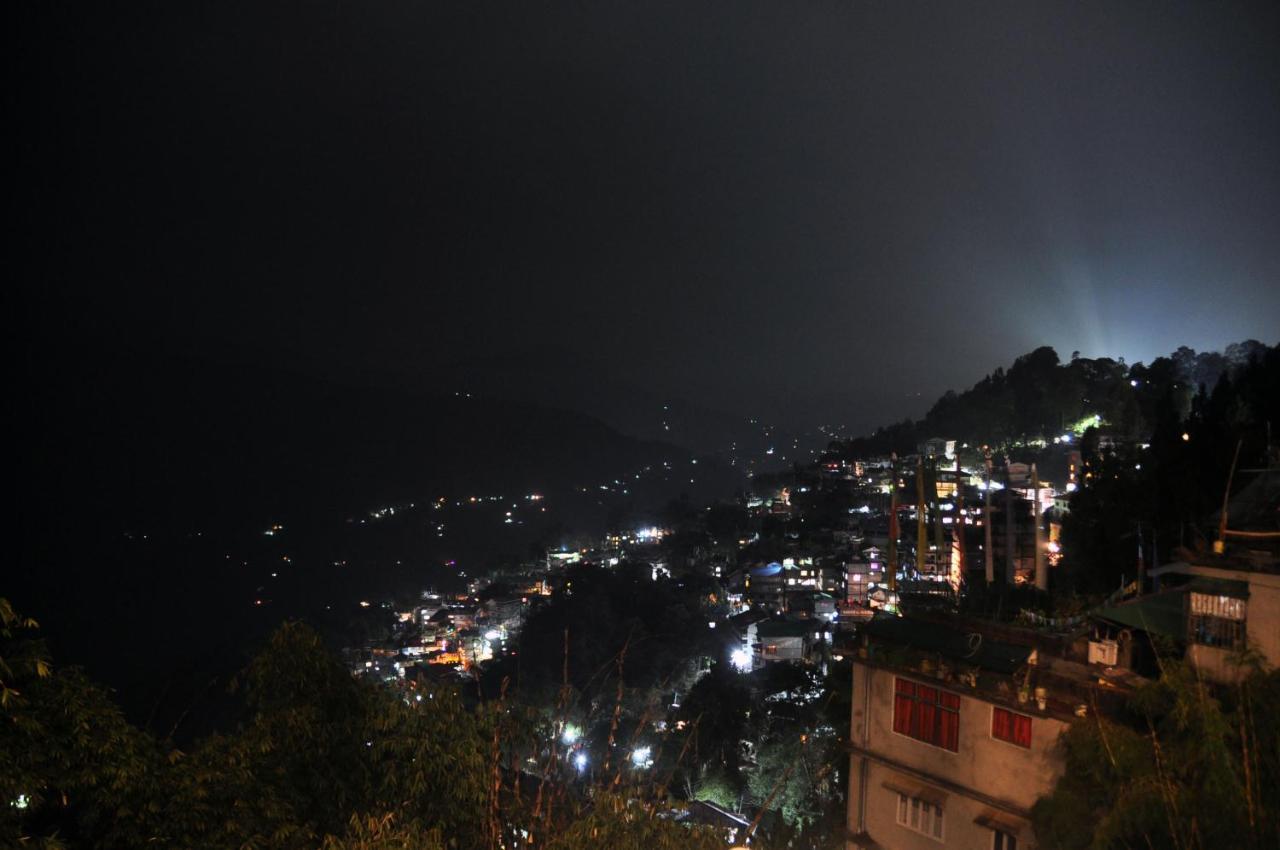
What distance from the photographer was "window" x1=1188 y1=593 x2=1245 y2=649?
4617 millimetres

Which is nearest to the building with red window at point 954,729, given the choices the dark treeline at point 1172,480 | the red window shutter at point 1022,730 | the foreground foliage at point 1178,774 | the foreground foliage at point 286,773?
the red window shutter at point 1022,730

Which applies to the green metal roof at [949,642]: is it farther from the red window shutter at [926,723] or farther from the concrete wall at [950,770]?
the red window shutter at [926,723]

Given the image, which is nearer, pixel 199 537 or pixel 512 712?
pixel 512 712

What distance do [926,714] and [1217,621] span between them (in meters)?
1.93

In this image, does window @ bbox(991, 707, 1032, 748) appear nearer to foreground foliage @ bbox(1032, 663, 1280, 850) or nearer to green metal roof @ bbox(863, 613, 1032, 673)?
green metal roof @ bbox(863, 613, 1032, 673)

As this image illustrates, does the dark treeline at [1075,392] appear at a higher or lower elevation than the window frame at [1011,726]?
higher

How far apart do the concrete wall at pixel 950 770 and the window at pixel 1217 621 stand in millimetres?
992

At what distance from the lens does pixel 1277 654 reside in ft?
14.5

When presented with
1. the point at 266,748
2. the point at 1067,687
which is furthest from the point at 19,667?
the point at 1067,687

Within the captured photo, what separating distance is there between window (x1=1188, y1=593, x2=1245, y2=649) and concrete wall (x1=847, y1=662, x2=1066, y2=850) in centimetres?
99

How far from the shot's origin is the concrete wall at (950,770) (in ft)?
16.5

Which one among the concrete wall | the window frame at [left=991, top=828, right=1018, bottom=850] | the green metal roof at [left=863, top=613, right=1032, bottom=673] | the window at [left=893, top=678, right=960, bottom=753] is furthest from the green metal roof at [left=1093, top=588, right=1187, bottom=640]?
the window frame at [left=991, top=828, right=1018, bottom=850]

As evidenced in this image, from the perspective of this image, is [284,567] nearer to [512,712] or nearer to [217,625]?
[217,625]

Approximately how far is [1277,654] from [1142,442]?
57.7ft
